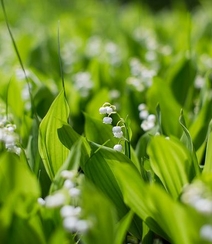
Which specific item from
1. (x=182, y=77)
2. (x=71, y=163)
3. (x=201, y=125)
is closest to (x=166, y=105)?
(x=201, y=125)

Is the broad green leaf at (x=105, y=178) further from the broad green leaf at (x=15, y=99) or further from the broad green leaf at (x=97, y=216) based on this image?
the broad green leaf at (x=15, y=99)

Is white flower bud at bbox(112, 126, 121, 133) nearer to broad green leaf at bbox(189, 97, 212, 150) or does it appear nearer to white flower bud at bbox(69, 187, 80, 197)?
white flower bud at bbox(69, 187, 80, 197)

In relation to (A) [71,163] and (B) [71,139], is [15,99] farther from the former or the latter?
(A) [71,163]

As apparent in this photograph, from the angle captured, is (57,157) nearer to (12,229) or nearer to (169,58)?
(12,229)

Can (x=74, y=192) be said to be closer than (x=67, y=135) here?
Yes

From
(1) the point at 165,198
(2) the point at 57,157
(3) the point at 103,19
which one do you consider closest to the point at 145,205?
(1) the point at 165,198

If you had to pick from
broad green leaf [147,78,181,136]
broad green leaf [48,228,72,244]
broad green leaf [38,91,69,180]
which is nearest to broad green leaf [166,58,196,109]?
broad green leaf [147,78,181,136]
